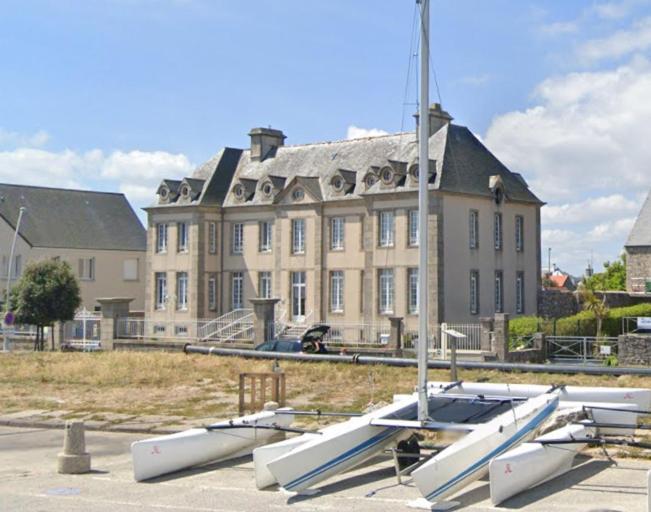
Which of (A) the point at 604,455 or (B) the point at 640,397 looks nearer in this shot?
(A) the point at 604,455

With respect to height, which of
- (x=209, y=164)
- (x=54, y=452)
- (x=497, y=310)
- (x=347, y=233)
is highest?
(x=209, y=164)

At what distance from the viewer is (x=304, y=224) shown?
48.0 metres

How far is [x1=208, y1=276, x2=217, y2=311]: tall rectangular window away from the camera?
169ft

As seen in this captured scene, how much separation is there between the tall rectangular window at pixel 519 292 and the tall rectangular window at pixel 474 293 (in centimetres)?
334

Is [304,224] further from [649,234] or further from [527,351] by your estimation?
[649,234]

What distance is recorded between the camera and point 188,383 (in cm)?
2528

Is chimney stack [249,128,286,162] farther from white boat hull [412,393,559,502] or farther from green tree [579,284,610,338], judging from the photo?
white boat hull [412,393,559,502]

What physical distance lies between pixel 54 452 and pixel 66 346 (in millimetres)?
28958

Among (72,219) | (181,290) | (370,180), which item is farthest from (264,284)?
(72,219)

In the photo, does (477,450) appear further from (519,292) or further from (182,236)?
(182,236)

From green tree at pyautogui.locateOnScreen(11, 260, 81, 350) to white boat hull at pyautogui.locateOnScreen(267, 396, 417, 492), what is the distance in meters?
35.6

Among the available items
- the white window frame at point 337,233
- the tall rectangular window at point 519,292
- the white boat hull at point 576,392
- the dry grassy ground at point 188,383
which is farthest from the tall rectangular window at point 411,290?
the white boat hull at point 576,392

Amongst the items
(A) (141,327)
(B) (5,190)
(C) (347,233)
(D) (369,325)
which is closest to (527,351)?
(D) (369,325)

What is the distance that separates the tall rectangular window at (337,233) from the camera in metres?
46.7
